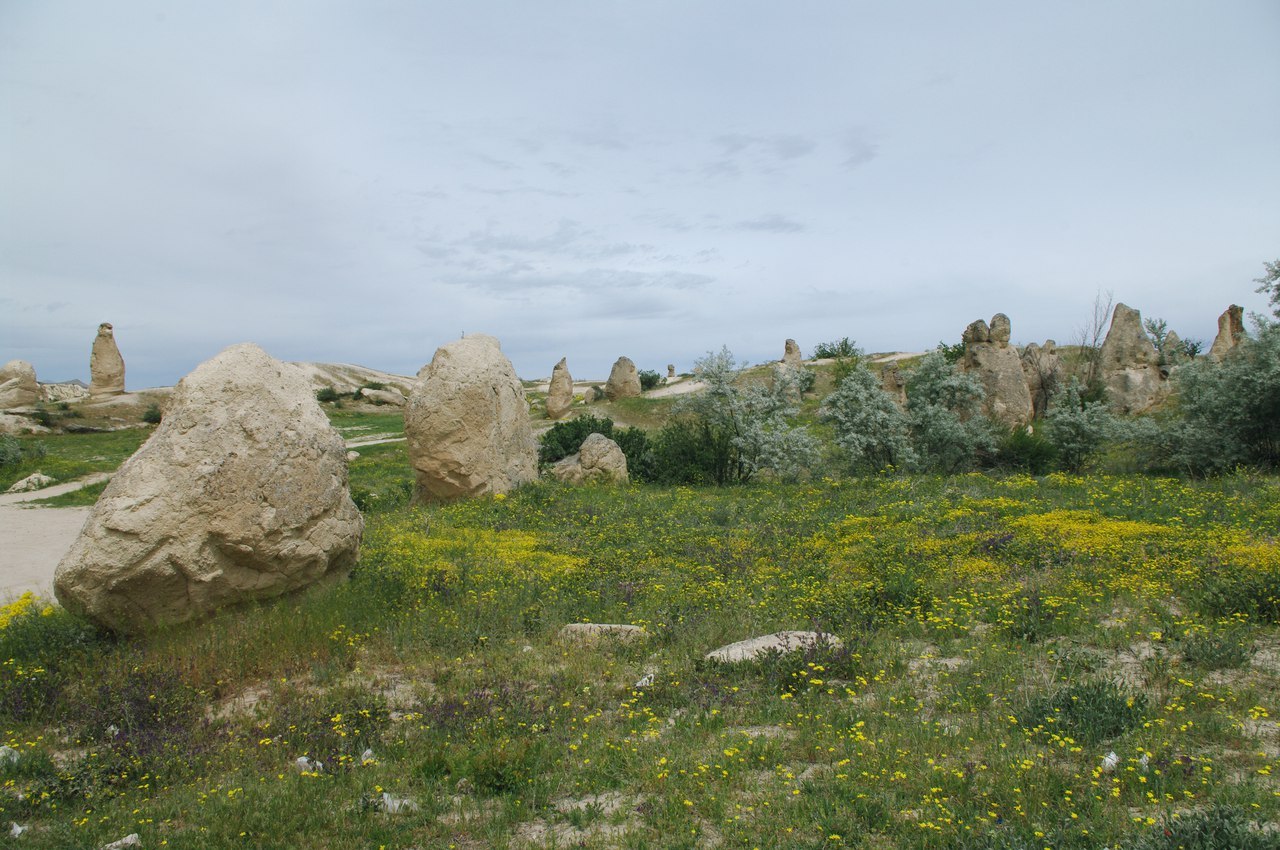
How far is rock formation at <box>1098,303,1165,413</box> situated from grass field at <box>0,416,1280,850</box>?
22.4 metres

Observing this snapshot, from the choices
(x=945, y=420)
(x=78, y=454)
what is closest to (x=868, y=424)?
(x=945, y=420)

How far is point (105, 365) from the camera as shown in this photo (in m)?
43.7

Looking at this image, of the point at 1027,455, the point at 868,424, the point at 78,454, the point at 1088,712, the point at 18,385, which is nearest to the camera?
the point at 1088,712

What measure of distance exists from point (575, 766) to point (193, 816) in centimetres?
242

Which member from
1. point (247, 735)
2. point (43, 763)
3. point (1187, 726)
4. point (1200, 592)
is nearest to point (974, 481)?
point (1200, 592)

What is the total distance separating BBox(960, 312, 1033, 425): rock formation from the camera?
1139 inches

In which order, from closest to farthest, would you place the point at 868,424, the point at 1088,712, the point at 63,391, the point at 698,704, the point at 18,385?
the point at 1088,712 < the point at 698,704 < the point at 868,424 < the point at 18,385 < the point at 63,391

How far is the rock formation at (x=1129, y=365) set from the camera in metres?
31.2

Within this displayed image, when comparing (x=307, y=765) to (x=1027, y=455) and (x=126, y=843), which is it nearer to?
(x=126, y=843)

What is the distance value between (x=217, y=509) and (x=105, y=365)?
43198mm

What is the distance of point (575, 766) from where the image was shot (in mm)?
5582

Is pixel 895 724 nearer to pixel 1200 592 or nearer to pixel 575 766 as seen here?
pixel 575 766

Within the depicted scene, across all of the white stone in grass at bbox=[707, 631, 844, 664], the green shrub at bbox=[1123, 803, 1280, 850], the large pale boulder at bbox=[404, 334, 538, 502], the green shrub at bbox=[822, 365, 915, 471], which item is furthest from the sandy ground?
the green shrub at bbox=[822, 365, 915, 471]

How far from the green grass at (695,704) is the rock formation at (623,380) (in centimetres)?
3315
